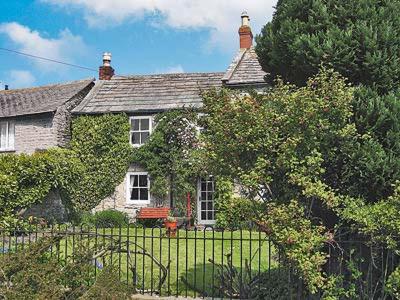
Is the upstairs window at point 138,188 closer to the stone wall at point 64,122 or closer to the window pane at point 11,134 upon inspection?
the stone wall at point 64,122

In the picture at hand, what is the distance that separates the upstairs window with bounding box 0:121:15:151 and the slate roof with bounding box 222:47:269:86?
10604 mm

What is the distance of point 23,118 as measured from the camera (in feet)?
80.3

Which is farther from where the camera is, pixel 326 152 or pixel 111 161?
pixel 111 161

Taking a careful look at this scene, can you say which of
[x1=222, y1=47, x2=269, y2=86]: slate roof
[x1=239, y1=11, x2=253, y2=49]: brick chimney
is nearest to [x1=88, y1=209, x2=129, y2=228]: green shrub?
[x1=222, y1=47, x2=269, y2=86]: slate roof

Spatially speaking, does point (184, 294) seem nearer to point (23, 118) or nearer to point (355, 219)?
point (355, 219)

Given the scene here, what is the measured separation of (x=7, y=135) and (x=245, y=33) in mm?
12518

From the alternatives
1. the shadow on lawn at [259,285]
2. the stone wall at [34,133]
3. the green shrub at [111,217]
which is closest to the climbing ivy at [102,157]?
the green shrub at [111,217]

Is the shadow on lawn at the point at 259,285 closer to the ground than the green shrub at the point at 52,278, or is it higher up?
closer to the ground

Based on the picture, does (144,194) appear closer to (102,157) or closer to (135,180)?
(135,180)

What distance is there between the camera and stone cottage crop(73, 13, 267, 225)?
73.4ft

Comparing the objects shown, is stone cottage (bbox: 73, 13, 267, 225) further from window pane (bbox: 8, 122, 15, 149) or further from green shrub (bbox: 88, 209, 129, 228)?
window pane (bbox: 8, 122, 15, 149)

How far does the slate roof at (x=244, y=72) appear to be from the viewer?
21.7m

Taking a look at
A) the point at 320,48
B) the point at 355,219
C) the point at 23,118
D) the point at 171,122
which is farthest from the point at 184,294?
the point at 23,118

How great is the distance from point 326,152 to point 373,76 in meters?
1.18
